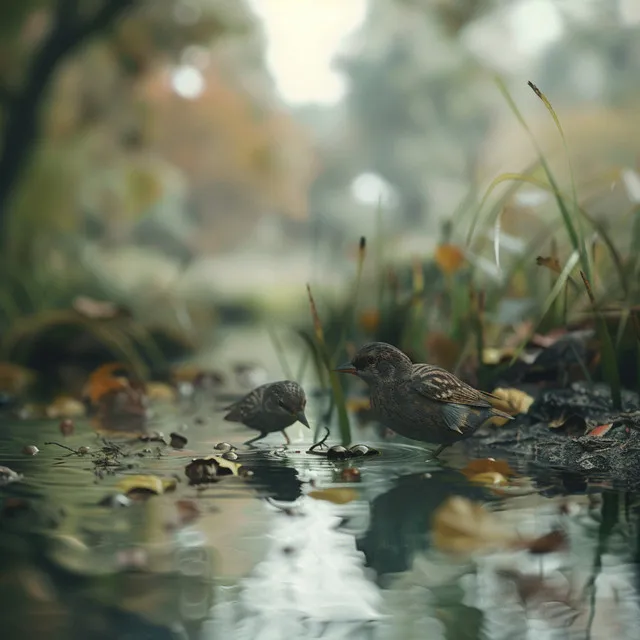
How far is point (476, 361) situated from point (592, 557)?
1.82 m

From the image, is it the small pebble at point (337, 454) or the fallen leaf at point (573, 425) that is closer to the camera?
the small pebble at point (337, 454)

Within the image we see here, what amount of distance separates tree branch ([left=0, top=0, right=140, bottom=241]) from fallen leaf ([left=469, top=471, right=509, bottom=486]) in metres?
6.81

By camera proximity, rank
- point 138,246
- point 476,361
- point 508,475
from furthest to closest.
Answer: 1. point 138,246
2. point 476,361
3. point 508,475

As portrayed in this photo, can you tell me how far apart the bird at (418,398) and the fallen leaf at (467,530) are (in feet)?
1.49

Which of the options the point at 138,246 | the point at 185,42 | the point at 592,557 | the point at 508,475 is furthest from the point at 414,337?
the point at 138,246

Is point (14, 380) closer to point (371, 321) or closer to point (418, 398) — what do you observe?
point (371, 321)

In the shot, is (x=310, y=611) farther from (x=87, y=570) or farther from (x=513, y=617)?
(x=87, y=570)

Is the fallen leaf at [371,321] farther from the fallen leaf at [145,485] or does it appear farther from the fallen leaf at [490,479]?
the fallen leaf at [145,485]

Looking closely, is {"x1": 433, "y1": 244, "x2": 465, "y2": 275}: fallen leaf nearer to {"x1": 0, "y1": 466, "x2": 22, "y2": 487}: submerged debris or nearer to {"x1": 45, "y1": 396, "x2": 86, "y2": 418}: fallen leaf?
{"x1": 45, "y1": 396, "x2": 86, "y2": 418}: fallen leaf

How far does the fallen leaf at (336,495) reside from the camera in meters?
1.99

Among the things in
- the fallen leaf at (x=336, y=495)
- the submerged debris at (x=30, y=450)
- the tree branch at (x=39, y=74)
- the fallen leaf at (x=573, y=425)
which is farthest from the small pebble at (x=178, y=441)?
the tree branch at (x=39, y=74)

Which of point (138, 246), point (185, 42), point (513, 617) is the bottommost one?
point (513, 617)

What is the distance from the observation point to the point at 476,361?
133 inches

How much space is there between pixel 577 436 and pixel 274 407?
0.84 meters
